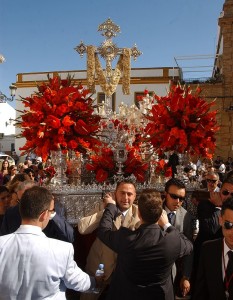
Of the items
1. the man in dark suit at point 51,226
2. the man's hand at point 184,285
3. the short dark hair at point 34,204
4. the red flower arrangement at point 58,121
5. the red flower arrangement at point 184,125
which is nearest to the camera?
the short dark hair at point 34,204

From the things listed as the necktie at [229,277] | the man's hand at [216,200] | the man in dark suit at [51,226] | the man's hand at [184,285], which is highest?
the man's hand at [216,200]

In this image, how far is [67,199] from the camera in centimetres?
430

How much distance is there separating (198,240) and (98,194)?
136 centimetres

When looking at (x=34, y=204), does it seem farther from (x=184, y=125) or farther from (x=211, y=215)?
(x=184, y=125)

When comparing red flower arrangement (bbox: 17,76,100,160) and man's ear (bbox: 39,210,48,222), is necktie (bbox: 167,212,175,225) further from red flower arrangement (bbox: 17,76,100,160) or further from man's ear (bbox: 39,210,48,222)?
man's ear (bbox: 39,210,48,222)

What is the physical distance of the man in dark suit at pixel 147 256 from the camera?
8.16ft

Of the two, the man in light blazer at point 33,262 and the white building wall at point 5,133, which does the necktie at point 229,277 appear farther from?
the white building wall at point 5,133

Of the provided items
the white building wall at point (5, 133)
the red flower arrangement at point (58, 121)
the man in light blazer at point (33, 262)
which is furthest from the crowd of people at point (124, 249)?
the white building wall at point (5, 133)

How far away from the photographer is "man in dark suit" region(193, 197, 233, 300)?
2260 millimetres

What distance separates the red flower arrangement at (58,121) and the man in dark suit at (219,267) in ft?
7.67

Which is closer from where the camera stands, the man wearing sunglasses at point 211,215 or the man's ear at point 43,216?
the man's ear at point 43,216

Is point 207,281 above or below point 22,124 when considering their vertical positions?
below

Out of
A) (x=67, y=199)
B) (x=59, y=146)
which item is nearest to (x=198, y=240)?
(x=67, y=199)

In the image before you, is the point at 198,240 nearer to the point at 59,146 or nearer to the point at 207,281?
the point at 207,281
